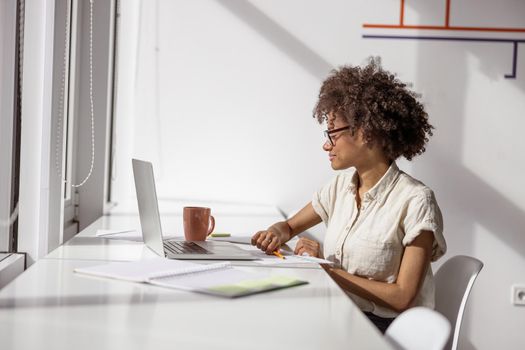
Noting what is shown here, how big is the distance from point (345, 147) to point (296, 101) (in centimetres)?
118

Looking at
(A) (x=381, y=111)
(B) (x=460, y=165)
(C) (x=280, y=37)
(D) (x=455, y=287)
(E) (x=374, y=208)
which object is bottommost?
(D) (x=455, y=287)

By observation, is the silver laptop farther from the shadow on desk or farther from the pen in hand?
the shadow on desk

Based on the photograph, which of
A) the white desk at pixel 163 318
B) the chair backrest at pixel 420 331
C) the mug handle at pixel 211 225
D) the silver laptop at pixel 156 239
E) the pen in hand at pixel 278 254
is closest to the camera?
the white desk at pixel 163 318

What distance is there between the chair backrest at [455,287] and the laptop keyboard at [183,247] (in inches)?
27.6

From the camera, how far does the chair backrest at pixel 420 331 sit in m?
1.01

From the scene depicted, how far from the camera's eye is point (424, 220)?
1.79 metres

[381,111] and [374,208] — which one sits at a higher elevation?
[381,111]

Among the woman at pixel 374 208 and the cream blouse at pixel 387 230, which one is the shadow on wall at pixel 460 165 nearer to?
the woman at pixel 374 208

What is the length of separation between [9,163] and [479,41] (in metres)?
2.29

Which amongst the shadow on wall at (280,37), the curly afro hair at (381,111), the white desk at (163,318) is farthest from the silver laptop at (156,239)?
the shadow on wall at (280,37)

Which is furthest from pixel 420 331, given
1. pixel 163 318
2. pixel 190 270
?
pixel 190 270

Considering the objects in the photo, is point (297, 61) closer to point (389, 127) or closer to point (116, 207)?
point (116, 207)

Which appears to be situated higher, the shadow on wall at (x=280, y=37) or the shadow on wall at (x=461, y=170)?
the shadow on wall at (x=280, y=37)

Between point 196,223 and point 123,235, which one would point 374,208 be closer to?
point 196,223
